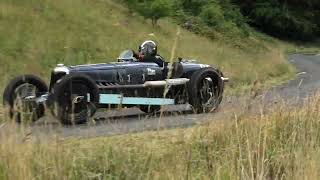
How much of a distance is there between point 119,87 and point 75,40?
11389 millimetres

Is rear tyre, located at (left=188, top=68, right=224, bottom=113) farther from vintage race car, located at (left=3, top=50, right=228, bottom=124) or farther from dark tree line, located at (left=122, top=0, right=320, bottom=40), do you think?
dark tree line, located at (left=122, top=0, right=320, bottom=40)

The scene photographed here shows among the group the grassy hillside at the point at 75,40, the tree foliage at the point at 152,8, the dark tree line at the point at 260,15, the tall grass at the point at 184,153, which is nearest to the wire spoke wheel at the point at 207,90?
the grassy hillside at the point at 75,40

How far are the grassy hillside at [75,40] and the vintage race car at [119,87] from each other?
219 centimetres

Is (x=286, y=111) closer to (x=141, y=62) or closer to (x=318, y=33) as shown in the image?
(x=141, y=62)

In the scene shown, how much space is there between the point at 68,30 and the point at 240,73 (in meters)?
6.20

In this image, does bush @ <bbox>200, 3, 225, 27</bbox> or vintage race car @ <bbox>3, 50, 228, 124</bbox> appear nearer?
vintage race car @ <bbox>3, 50, 228, 124</bbox>

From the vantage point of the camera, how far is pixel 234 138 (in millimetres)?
6543

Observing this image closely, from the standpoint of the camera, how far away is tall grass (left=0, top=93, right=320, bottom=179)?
556 cm

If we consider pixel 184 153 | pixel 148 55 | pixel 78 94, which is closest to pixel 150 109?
pixel 78 94

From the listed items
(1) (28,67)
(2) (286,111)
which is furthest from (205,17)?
(2) (286,111)

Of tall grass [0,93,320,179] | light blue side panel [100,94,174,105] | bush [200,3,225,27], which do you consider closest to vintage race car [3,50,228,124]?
light blue side panel [100,94,174,105]

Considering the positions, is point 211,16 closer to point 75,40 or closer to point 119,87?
point 75,40

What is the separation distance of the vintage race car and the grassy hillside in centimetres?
219

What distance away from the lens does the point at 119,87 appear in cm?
1272
